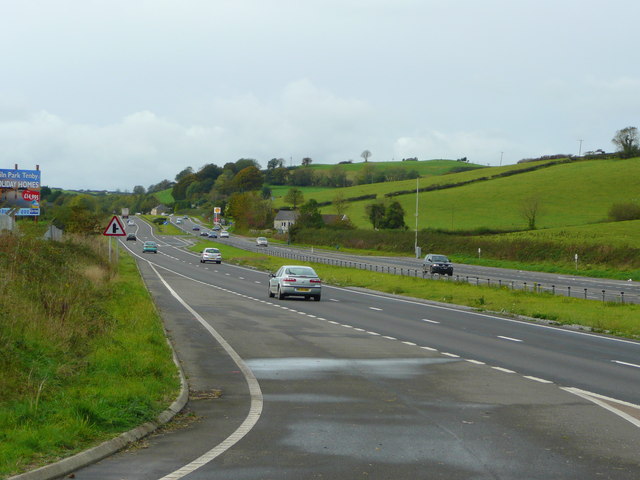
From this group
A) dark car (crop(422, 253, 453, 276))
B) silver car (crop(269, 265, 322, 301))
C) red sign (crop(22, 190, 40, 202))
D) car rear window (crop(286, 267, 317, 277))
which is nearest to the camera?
silver car (crop(269, 265, 322, 301))

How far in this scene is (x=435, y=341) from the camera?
2005cm

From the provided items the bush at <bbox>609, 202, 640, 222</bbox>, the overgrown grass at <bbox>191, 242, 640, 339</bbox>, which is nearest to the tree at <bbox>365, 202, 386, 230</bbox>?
the bush at <bbox>609, 202, 640, 222</bbox>

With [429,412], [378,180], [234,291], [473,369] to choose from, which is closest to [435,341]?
[473,369]

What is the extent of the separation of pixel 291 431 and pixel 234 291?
31495mm

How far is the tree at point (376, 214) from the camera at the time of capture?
118438mm

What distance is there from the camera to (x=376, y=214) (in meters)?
120

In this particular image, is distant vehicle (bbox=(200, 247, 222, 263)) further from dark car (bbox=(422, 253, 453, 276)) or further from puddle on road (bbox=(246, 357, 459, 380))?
puddle on road (bbox=(246, 357, 459, 380))

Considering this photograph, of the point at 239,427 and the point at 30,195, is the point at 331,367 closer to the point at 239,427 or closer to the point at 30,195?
the point at 239,427

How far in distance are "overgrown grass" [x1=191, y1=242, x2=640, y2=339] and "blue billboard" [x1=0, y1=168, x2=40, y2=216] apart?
17786 mm

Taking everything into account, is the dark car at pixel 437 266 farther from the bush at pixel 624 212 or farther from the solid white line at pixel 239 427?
the solid white line at pixel 239 427

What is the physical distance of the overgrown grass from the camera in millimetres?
25578

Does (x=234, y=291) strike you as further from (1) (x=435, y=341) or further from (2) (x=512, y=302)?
(1) (x=435, y=341)

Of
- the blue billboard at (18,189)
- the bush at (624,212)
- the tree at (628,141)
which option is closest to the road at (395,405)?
the blue billboard at (18,189)

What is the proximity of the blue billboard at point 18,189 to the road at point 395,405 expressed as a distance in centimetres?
2509
